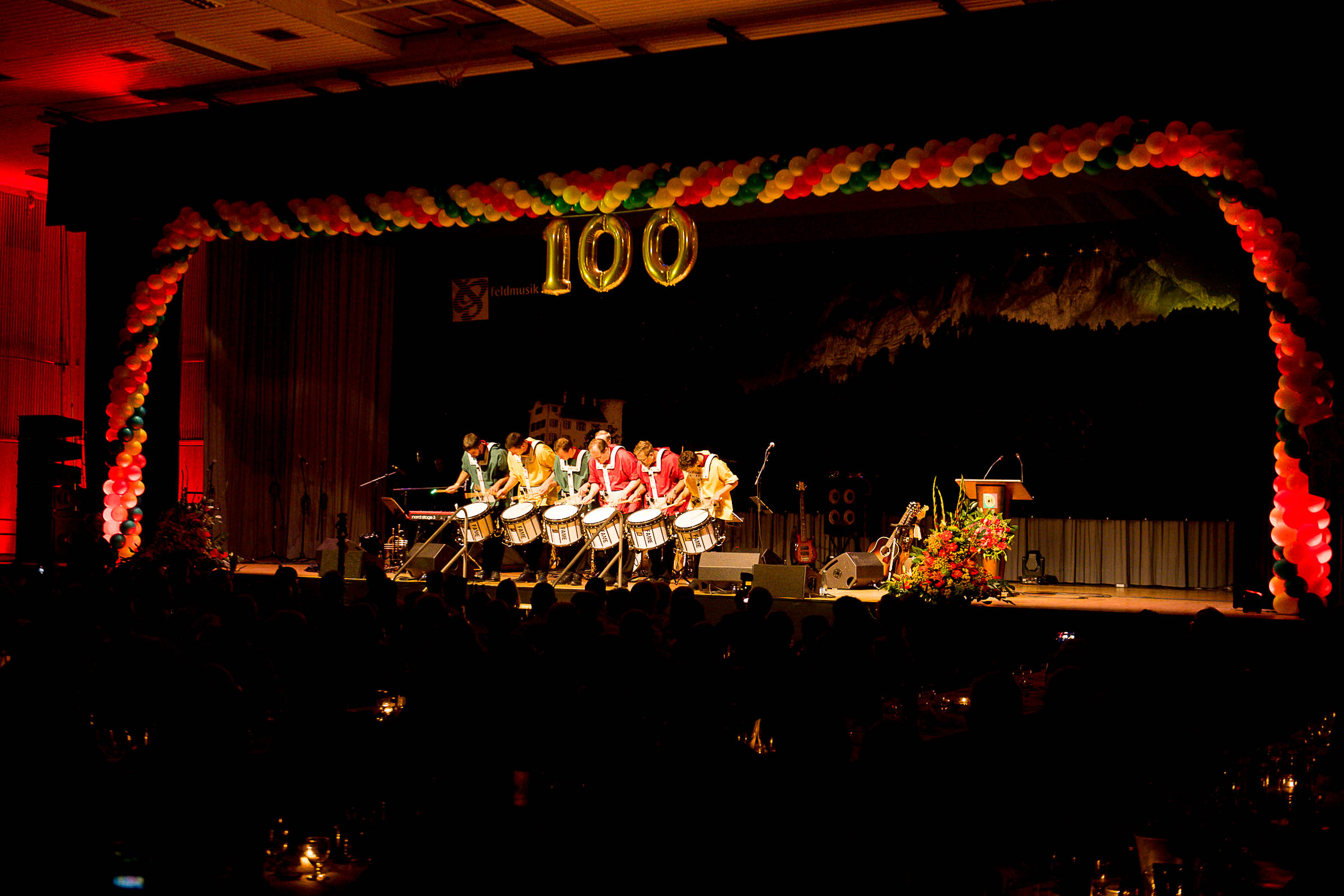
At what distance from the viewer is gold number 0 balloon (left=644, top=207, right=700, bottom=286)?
34.3ft

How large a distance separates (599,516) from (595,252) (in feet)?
8.44

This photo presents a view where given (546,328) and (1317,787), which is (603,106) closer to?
(546,328)

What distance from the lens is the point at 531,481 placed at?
1289 cm

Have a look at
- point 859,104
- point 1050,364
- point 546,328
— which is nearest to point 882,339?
point 1050,364

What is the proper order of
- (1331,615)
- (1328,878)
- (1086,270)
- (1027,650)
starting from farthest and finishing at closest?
(1086,270), (1027,650), (1331,615), (1328,878)

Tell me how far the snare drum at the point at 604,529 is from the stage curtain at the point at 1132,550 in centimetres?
485

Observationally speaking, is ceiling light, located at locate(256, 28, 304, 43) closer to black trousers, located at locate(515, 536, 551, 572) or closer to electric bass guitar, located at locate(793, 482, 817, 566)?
black trousers, located at locate(515, 536, 551, 572)

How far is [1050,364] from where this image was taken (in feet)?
46.4

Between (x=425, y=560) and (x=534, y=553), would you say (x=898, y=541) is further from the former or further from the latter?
(x=425, y=560)

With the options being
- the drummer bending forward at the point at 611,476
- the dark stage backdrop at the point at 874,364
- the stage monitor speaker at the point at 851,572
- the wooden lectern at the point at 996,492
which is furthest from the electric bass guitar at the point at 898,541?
the drummer bending forward at the point at 611,476

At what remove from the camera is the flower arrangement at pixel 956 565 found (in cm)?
999

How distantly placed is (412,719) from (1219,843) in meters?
2.05

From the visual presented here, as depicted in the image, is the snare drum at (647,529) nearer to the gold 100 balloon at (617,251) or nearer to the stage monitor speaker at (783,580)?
the stage monitor speaker at (783,580)

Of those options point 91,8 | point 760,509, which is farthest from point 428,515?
point 91,8
